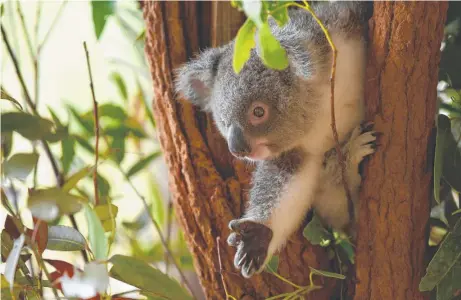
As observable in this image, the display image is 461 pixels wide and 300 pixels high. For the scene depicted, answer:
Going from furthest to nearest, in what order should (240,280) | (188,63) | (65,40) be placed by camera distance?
(65,40) < (188,63) < (240,280)

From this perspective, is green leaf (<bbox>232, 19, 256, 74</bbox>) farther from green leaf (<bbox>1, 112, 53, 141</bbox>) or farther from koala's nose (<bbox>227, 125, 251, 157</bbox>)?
koala's nose (<bbox>227, 125, 251, 157</bbox>)

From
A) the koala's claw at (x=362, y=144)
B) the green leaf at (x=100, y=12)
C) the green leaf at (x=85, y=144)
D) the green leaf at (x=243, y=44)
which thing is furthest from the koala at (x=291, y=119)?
the green leaf at (x=243, y=44)

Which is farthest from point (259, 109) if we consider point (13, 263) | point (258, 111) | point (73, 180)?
point (13, 263)

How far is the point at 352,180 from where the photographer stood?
6.22 feet

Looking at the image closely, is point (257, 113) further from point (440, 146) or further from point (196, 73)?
point (440, 146)

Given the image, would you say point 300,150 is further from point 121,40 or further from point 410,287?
point 121,40

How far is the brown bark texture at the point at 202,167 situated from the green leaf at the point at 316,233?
0.05m

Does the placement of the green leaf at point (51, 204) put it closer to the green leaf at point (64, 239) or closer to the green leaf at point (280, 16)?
the green leaf at point (64, 239)

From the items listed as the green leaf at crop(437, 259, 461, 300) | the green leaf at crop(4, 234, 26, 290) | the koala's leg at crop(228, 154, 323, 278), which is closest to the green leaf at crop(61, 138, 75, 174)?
the koala's leg at crop(228, 154, 323, 278)

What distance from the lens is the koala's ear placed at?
197 cm

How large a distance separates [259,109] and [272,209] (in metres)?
0.35

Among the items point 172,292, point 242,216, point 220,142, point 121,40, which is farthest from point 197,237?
point 121,40

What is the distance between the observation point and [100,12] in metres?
1.79

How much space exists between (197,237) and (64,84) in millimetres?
1802
